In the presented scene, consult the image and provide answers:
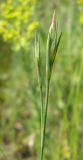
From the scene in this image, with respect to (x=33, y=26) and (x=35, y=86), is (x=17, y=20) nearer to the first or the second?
(x=33, y=26)

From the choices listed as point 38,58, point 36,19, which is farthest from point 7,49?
point 38,58

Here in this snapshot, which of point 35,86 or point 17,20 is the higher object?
point 17,20

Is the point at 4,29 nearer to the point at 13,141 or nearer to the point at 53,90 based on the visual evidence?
the point at 53,90

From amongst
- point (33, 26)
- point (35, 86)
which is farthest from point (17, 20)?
point (35, 86)

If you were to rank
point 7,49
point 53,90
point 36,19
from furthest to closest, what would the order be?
point 7,49 → point 53,90 → point 36,19

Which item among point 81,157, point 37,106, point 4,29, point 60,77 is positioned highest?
point 4,29

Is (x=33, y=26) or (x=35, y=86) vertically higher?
(x=33, y=26)

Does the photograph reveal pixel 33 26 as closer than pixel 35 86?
Yes

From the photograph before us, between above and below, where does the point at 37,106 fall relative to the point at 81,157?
above
